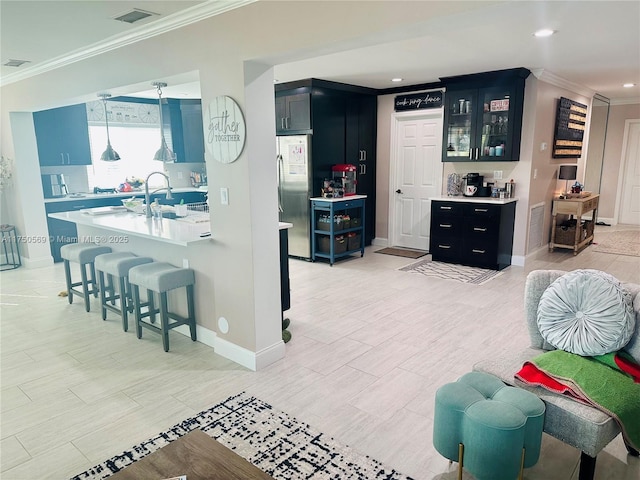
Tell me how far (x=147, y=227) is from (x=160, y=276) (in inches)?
23.5

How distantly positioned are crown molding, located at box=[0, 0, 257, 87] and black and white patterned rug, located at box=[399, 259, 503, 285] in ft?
13.0

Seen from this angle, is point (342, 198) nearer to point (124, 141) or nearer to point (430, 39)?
point (430, 39)

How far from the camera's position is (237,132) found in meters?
2.88

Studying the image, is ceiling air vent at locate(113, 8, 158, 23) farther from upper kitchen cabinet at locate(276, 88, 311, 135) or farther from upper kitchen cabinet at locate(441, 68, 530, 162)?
upper kitchen cabinet at locate(441, 68, 530, 162)

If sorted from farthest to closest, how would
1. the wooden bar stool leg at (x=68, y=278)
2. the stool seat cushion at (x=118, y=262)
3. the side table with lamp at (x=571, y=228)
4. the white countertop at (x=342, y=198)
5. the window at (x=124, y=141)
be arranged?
1. the window at (x=124, y=141)
2. the side table with lamp at (x=571, y=228)
3. the white countertop at (x=342, y=198)
4. the wooden bar stool leg at (x=68, y=278)
5. the stool seat cushion at (x=118, y=262)

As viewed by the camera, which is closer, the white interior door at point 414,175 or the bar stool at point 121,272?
the bar stool at point 121,272

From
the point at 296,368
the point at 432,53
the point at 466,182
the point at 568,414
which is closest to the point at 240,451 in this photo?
the point at 296,368

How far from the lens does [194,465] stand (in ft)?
5.15

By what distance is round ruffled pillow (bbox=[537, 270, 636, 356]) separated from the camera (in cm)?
206

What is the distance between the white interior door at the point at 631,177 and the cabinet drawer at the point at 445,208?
5.44 meters

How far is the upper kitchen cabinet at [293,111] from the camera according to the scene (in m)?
5.90

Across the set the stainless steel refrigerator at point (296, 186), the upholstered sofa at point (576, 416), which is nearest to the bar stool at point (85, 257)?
the stainless steel refrigerator at point (296, 186)

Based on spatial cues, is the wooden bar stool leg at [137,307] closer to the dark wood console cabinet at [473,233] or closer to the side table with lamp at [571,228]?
the dark wood console cabinet at [473,233]

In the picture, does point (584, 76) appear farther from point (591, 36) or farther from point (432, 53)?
point (432, 53)
